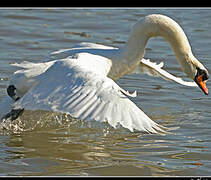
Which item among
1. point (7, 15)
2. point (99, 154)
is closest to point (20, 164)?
point (99, 154)

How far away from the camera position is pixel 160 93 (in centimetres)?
949

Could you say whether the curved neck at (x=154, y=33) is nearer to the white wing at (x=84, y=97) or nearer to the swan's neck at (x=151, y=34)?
the swan's neck at (x=151, y=34)

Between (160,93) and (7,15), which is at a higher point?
(7,15)

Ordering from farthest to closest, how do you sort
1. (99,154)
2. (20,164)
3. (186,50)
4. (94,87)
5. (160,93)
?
(160,93) → (186,50) → (99,154) → (20,164) → (94,87)

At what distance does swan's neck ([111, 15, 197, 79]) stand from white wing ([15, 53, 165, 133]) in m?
0.77

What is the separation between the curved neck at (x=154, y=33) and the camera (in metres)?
7.35

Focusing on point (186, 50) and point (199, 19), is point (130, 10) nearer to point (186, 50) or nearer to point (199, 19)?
point (199, 19)

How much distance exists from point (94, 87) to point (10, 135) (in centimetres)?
198

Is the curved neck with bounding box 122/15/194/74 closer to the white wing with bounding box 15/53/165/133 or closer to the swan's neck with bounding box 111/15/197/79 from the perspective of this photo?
the swan's neck with bounding box 111/15/197/79

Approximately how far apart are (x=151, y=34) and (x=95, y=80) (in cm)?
155

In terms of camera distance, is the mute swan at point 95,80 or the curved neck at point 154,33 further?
the curved neck at point 154,33

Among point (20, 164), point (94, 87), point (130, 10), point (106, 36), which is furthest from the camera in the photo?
point (130, 10)

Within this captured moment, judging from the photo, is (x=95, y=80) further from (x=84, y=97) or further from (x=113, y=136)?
(x=113, y=136)

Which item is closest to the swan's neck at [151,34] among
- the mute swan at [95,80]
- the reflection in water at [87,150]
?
the mute swan at [95,80]
